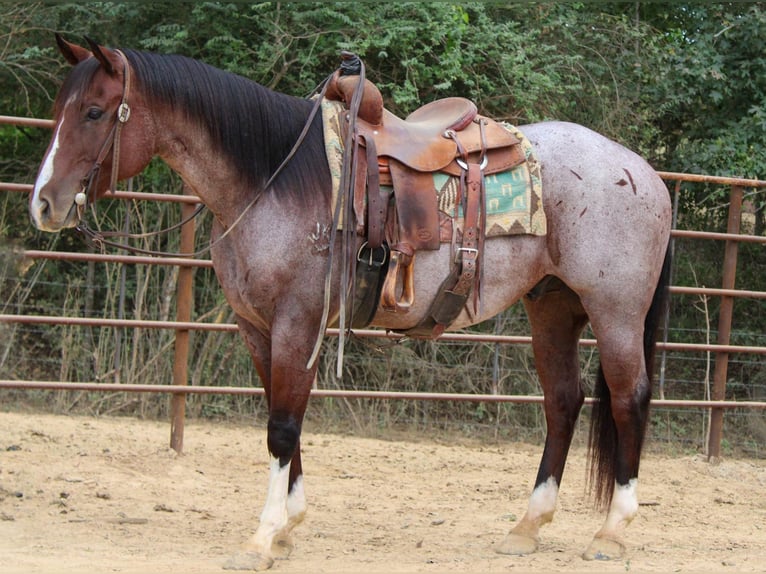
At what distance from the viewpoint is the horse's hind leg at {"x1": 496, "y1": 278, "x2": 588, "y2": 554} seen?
3969 mm

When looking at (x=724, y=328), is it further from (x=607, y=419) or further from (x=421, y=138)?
(x=421, y=138)

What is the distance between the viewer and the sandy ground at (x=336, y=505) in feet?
11.9

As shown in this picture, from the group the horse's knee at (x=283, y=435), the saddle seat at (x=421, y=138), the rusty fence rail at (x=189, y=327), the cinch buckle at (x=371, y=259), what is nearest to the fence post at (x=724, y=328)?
the rusty fence rail at (x=189, y=327)

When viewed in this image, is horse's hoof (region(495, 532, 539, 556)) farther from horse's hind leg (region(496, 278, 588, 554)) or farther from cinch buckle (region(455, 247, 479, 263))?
cinch buckle (region(455, 247, 479, 263))

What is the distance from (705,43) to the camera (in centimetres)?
786

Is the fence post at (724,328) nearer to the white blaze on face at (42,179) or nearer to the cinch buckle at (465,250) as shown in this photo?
the cinch buckle at (465,250)

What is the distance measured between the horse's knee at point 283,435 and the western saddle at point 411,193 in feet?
1.74

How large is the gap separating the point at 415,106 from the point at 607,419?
4.02 meters

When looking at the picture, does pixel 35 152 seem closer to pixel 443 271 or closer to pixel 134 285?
pixel 134 285

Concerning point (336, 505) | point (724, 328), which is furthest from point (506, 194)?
point (724, 328)

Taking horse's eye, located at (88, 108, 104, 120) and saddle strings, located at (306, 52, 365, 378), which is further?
saddle strings, located at (306, 52, 365, 378)

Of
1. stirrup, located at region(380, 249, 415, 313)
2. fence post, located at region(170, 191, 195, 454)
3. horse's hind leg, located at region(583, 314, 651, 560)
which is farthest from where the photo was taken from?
fence post, located at region(170, 191, 195, 454)

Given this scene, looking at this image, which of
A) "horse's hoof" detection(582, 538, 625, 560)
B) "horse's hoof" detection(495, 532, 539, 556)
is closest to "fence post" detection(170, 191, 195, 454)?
"horse's hoof" detection(495, 532, 539, 556)

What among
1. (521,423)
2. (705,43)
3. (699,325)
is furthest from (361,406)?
(705,43)
